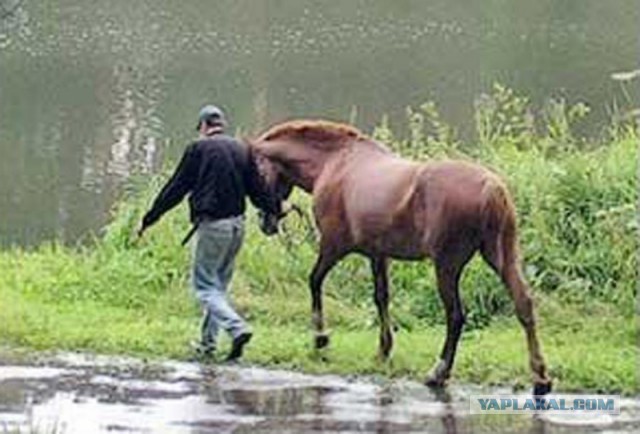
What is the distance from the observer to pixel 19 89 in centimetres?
3147

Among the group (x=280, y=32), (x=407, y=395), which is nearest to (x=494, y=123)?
(x=407, y=395)

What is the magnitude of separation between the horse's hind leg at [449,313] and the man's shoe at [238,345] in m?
1.23

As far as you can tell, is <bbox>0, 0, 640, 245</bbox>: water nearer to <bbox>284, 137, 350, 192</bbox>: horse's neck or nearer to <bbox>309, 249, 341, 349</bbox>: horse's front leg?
<bbox>284, 137, 350, 192</bbox>: horse's neck

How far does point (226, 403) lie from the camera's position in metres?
9.65

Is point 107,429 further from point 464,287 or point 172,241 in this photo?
point 172,241

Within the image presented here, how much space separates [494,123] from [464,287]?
5.30m

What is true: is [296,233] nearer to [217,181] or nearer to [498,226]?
[217,181]

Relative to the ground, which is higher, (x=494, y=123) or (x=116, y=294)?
(x=494, y=123)

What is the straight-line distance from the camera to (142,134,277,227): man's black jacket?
1088cm

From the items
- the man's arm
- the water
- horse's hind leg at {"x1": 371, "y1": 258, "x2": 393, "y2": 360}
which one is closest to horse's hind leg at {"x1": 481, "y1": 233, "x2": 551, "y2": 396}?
horse's hind leg at {"x1": 371, "y1": 258, "x2": 393, "y2": 360}

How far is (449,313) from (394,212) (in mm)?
766

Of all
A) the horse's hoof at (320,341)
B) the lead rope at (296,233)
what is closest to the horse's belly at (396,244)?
the horse's hoof at (320,341)

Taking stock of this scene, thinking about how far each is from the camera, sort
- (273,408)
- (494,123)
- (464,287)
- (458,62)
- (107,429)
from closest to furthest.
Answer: (107,429) → (273,408) → (464,287) → (494,123) → (458,62)

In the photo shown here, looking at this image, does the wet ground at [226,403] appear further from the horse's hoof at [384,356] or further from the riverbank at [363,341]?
the horse's hoof at [384,356]
